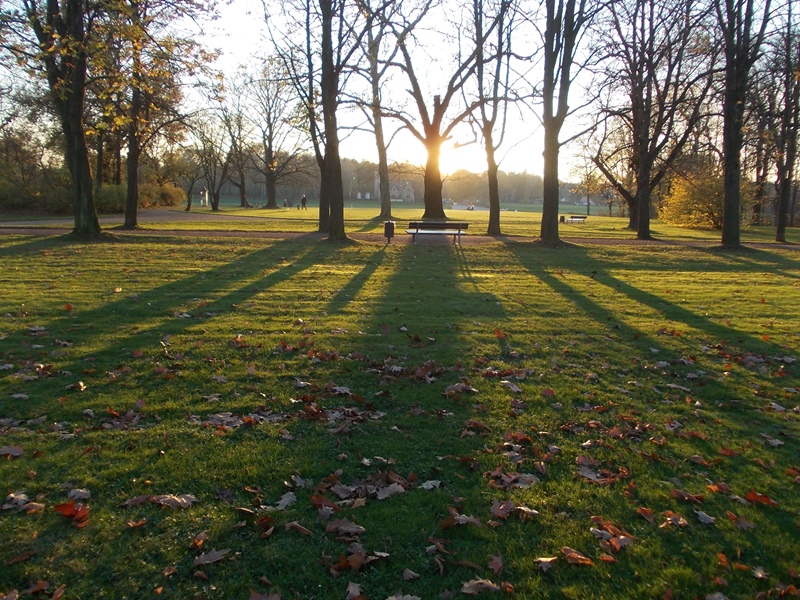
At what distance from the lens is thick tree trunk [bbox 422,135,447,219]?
2917cm

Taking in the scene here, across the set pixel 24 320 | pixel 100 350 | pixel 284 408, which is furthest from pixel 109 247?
pixel 284 408

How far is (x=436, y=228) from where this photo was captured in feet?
72.2

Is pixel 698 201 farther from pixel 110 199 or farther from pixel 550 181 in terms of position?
pixel 110 199

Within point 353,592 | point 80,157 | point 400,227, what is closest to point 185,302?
point 353,592

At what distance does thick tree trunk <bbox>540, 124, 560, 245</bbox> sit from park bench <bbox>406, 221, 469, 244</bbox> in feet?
9.16

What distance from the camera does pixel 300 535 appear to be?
336 cm

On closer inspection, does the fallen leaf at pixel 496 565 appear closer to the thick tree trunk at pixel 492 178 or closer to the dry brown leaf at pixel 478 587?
the dry brown leaf at pixel 478 587

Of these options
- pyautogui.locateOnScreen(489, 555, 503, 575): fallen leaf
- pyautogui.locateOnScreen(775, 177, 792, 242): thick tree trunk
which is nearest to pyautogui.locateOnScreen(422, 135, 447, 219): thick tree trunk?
pyautogui.locateOnScreen(775, 177, 792, 242): thick tree trunk

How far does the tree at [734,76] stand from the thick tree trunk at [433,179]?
12.7m

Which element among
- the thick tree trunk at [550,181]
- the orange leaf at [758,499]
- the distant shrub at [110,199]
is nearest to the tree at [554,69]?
the thick tree trunk at [550,181]

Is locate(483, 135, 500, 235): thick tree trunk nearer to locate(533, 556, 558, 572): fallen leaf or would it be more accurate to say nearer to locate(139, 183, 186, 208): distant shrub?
locate(533, 556, 558, 572): fallen leaf

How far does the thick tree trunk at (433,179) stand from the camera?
2917cm

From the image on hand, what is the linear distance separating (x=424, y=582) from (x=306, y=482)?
→ 119cm

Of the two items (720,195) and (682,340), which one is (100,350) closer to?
(682,340)
